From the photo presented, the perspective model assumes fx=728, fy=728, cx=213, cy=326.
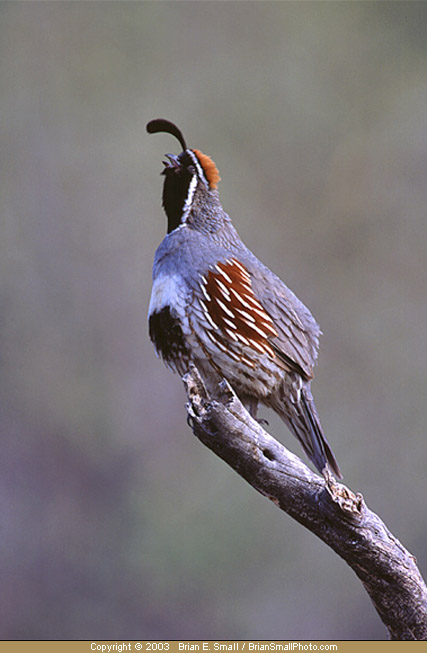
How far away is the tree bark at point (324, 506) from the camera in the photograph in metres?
2.07

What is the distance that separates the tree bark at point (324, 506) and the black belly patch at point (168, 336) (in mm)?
449

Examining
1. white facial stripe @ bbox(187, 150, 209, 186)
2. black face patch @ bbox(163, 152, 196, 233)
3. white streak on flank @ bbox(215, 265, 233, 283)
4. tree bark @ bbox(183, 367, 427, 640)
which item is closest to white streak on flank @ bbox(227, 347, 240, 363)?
white streak on flank @ bbox(215, 265, 233, 283)

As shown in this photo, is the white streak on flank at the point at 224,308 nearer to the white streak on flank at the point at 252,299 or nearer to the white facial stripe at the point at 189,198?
the white streak on flank at the point at 252,299

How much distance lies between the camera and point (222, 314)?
2564 mm

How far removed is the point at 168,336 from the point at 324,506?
0.88m

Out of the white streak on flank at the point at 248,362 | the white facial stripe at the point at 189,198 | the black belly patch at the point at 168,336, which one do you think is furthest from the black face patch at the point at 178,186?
the white streak on flank at the point at 248,362

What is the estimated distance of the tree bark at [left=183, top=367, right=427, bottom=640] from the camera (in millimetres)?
2072

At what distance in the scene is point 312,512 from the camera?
2.12 m

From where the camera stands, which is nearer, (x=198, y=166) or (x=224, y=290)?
(x=224, y=290)

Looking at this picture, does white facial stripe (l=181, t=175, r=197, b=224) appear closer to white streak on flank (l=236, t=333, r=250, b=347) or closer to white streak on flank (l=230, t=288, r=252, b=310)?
white streak on flank (l=230, t=288, r=252, b=310)

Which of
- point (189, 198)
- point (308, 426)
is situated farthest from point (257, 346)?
point (189, 198)

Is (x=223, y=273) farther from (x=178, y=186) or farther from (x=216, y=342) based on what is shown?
(x=178, y=186)
